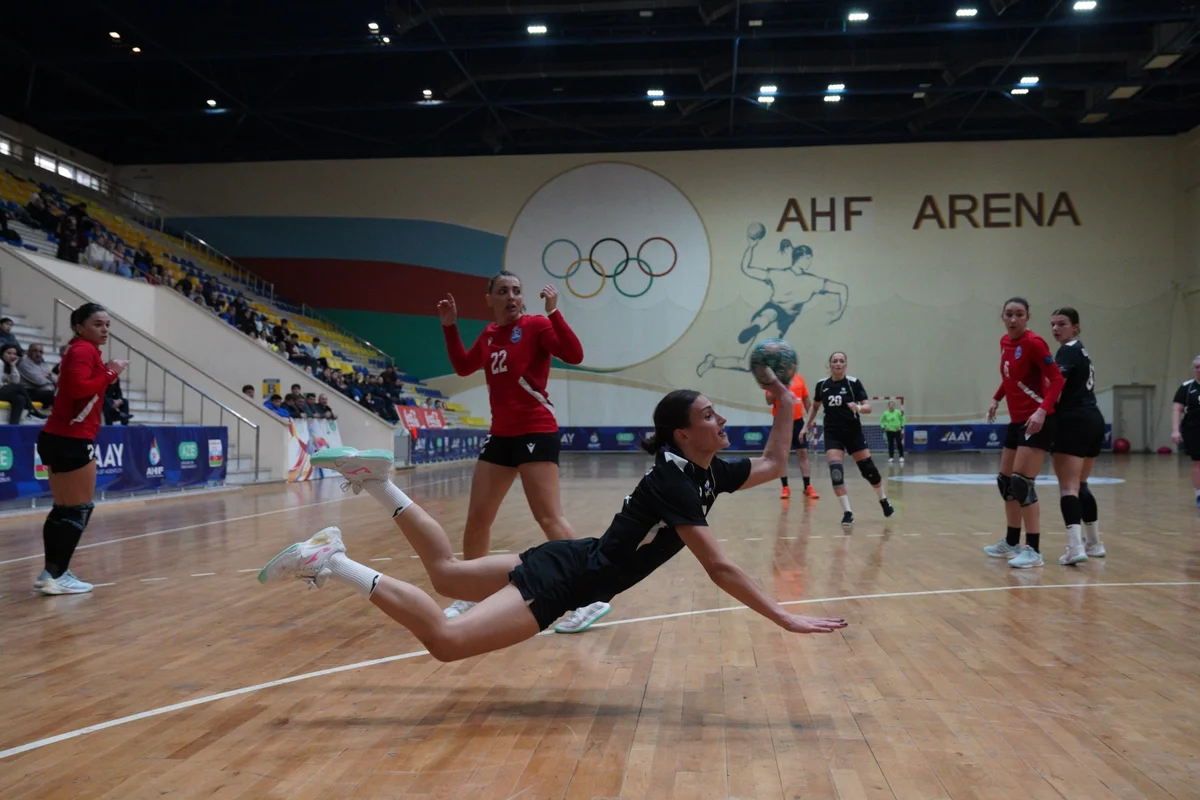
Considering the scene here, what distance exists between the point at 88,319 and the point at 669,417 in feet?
14.4

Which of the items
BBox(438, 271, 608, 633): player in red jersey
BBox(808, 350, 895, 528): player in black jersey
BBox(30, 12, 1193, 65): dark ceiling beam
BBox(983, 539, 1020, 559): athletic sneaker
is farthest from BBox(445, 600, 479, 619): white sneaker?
BBox(30, 12, 1193, 65): dark ceiling beam

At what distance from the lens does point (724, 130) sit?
30.7 meters

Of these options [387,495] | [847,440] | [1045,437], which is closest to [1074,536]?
[1045,437]

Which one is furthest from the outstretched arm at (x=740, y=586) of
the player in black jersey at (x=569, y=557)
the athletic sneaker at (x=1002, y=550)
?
the athletic sneaker at (x=1002, y=550)

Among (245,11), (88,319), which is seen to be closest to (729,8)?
(245,11)

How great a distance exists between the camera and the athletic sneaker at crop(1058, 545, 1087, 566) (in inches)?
285

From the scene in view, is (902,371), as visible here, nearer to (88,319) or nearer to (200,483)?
(200,483)

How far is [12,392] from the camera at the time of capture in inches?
506

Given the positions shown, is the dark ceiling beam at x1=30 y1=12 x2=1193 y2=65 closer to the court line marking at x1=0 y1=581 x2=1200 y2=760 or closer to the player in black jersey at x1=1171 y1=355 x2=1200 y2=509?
the player in black jersey at x1=1171 y1=355 x2=1200 y2=509

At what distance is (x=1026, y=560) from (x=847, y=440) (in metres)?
3.84

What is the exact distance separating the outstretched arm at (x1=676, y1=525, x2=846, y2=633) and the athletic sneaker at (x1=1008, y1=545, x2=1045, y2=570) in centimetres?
423

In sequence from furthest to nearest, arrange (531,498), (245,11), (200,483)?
1. (245,11)
2. (200,483)
3. (531,498)

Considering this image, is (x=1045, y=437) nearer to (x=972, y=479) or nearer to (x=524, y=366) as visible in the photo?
(x=524, y=366)

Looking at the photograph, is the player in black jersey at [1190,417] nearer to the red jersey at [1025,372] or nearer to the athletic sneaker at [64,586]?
the red jersey at [1025,372]
